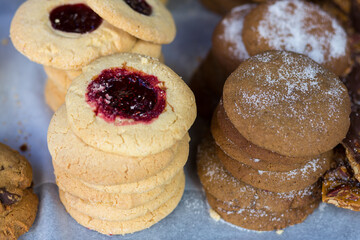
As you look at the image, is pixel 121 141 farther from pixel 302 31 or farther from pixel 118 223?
pixel 302 31

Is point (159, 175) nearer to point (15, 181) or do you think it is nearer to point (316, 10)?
point (15, 181)

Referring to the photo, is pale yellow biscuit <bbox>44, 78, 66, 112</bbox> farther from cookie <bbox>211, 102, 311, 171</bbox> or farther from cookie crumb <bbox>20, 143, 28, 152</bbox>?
cookie <bbox>211, 102, 311, 171</bbox>

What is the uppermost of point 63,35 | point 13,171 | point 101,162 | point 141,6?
point 141,6

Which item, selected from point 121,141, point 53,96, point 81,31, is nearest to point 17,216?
point 121,141

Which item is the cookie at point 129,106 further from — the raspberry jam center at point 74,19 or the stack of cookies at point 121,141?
the raspberry jam center at point 74,19

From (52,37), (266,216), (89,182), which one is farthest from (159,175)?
(52,37)
